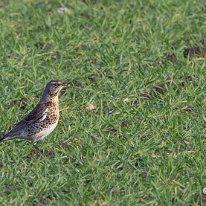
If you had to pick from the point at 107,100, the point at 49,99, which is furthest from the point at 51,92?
the point at 107,100

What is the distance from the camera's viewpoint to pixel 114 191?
8.57 m

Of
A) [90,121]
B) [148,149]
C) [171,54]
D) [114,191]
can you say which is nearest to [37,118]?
[90,121]

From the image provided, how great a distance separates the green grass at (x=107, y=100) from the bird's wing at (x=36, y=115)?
0.79ft

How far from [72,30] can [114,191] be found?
18.7ft

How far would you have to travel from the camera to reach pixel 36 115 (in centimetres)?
1037

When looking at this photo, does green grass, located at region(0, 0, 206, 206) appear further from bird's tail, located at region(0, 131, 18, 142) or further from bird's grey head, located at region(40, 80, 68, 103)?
bird's grey head, located at region(40, 80, 68, 103)

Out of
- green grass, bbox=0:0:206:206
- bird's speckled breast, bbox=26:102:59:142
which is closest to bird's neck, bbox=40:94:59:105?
bird's speckled breast, bbox=26:102:59:142

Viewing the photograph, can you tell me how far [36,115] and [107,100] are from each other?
1.32 meters

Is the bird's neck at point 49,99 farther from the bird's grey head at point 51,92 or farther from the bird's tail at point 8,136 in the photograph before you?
the bird's tail at point 8,136

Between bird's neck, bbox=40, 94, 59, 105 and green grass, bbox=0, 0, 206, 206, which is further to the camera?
bird's neck, bbox=40, 94, 59, 105

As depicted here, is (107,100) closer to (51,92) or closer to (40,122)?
(51,92)

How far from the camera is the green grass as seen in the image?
8719 mm

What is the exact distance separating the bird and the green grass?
4.5 inches

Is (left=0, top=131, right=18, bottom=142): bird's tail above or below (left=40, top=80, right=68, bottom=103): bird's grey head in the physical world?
above
